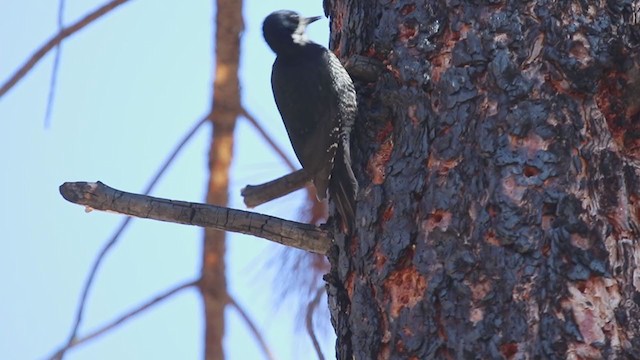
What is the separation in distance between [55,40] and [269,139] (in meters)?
0.61

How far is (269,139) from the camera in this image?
9.73 feet

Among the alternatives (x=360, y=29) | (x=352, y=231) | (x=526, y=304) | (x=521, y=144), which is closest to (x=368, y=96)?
(x=360, y=29)

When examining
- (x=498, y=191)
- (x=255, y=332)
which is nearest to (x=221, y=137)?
(x=255, y=332)

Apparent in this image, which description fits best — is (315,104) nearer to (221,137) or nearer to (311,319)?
(221,137)

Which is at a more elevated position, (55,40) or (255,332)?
(55,40)

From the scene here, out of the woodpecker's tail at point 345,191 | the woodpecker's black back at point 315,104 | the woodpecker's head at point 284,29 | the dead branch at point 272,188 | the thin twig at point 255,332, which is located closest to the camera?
the woodpecker's tail at point 345,191

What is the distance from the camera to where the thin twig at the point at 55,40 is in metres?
2.70

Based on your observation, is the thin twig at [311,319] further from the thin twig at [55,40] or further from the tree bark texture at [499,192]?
the thin twig at [55,40]

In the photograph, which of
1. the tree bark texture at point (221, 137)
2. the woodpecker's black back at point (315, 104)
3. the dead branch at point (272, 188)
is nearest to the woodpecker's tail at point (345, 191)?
the woodpecker's black back at point (315, 104)

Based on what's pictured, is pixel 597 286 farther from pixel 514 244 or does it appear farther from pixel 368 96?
pixel 368 96

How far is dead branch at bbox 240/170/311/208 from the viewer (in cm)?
249

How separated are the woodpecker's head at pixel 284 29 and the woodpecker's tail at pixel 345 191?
2.54ft

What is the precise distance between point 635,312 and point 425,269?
36 cm

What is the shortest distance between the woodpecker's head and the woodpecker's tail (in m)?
0.77
